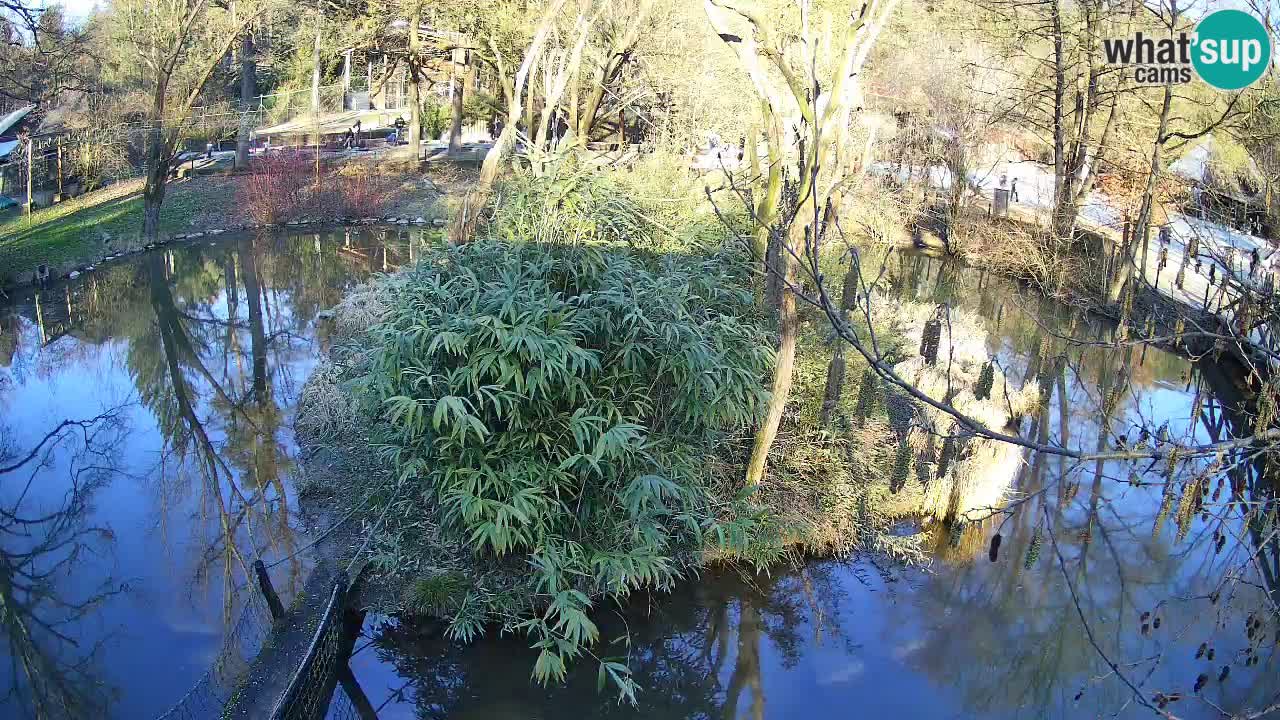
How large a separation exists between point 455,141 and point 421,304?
66.0ft

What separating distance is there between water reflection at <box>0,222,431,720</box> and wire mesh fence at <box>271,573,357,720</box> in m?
0.83

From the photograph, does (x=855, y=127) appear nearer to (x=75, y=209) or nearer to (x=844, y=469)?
(x=844, y=469)

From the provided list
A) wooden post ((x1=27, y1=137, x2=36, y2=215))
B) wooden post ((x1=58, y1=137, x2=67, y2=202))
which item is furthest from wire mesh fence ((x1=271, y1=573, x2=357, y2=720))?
wooden post ((x1=58, y1=137, x2=67, y2=202))

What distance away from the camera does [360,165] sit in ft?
75.4

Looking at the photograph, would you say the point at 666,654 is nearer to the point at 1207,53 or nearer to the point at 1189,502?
the point at 1189,502

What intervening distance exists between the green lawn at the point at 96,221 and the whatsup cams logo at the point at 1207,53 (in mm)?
15627

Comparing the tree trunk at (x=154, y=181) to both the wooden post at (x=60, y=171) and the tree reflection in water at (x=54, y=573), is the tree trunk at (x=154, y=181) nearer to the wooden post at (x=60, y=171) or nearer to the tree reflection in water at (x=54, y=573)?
the wooden post at (x=60, y=171)

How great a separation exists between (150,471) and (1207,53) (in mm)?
12137

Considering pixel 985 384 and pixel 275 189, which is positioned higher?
pixel 275 189

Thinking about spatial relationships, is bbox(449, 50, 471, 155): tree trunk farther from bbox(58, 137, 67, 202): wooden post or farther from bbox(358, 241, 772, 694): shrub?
bbox(358, 241, 772, 694): shrub

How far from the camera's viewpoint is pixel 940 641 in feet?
22.3

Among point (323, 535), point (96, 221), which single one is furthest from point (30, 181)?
point (323, 535)

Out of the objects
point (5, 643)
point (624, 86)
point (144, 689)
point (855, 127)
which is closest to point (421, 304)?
point (144, 689)

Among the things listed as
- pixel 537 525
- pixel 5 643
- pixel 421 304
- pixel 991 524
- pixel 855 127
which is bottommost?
pixel 5 643
